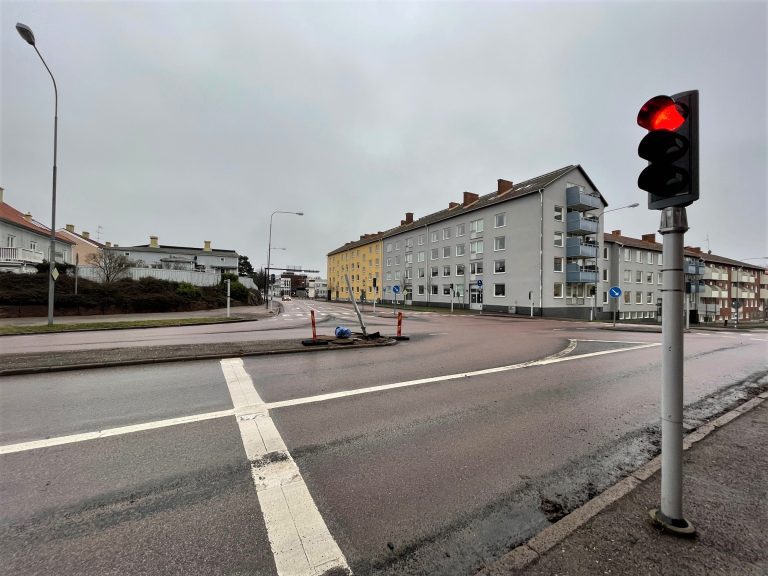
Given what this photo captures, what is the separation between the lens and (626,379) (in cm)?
719

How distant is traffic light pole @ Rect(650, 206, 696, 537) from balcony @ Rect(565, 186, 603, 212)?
37.5m

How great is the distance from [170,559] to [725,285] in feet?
280

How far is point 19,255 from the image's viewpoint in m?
31.1

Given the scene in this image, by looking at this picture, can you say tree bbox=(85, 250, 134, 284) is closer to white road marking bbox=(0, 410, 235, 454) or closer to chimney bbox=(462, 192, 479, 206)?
white road marking bbox=(0, 410, 235, 454)

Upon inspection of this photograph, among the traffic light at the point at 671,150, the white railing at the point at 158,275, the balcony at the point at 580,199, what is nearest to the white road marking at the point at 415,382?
the traffic light at the point at 671,150

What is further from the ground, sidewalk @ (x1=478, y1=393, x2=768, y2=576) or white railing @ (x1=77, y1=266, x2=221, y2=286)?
white railing @ (x1=77, y1=266, x2=221, y2=286)

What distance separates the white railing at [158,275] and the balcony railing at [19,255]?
455 centimetres

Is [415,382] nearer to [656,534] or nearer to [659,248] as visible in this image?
[656,534]

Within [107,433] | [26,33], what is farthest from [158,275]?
[107,433]

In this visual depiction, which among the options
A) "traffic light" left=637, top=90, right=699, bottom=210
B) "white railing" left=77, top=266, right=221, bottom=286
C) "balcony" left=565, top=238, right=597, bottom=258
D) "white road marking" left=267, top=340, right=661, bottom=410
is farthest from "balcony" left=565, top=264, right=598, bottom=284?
"white railing" left=77, top=266, right=221, bottom=286

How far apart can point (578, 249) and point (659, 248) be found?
22120 mm

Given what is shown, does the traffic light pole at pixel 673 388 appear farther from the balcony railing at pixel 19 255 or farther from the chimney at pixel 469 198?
the chimney at pixel 469 198


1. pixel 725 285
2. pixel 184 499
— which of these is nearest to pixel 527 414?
pixel 184 499

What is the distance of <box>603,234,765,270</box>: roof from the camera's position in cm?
4332
